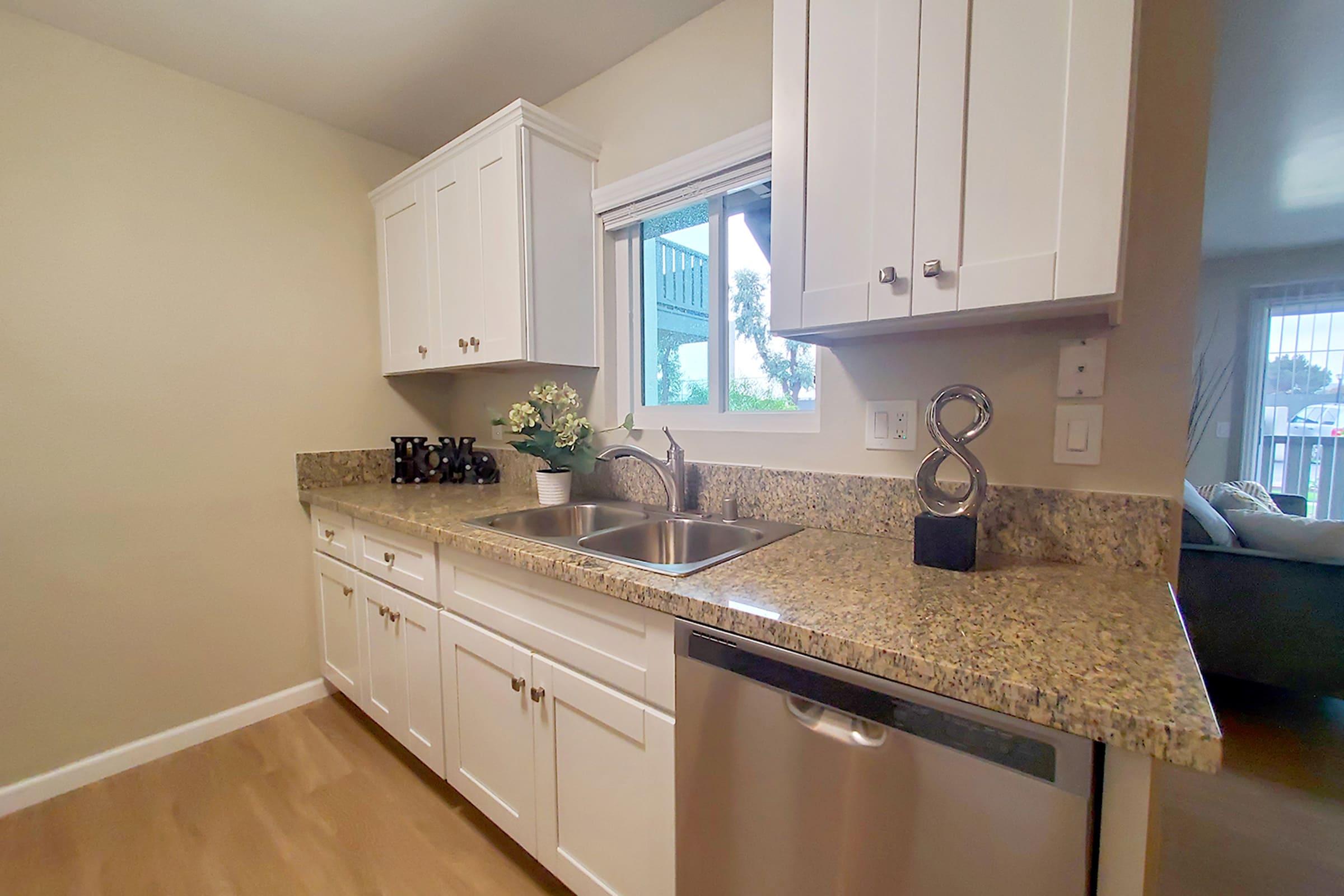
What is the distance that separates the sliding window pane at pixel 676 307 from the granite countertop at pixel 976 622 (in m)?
0.74

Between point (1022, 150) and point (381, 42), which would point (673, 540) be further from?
point (381, 42)

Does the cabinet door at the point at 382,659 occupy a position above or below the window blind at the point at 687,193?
below

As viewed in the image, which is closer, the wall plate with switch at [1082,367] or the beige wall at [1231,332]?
the wall plate with switch at [1082,367]

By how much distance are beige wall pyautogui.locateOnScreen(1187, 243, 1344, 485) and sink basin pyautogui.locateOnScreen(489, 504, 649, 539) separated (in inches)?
207

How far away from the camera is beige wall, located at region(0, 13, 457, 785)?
1.57 m

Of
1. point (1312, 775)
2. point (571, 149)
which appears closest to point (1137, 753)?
point (571, 149)

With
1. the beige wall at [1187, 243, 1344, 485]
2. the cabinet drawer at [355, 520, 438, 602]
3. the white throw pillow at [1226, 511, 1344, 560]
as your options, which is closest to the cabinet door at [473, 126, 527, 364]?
the cabinet drawer at [355, 520, 438, 602]

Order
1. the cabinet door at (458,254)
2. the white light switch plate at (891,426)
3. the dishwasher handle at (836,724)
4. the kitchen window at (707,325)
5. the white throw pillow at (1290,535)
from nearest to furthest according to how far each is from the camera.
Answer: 1. the dishwasher handle at (836,724)
2. the white light switch plate at (891,426)
3. the kitchen window at (707,325)
4. the cabinet door at (458,254)
5. the white throw pillow at (1290,535)

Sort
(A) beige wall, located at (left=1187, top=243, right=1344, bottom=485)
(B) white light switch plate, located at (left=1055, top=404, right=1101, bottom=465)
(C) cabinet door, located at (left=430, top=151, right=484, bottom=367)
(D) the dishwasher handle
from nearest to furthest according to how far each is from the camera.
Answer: (D) the dishwasher handle
(B) white light switch plate, located at (left=1055, top=404, right=1101, bottom=465)
(C) cabinet door, located at (left=430, top=151, right=484, bottom=367)
(A) beige wall, located at (left=1187, top=243, right=1344, bottom=485)

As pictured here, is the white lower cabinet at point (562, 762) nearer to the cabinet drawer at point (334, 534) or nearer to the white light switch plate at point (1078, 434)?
the cabinet drawer at point (334, 534)

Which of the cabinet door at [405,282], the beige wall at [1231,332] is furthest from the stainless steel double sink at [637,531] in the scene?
the beige wall at [1231,332]

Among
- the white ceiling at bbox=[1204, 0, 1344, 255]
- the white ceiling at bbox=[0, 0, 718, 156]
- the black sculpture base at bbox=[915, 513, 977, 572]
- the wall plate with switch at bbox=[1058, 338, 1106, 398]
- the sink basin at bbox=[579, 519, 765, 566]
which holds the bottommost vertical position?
the sink basin at bbox=[579, 519, 765, 566]

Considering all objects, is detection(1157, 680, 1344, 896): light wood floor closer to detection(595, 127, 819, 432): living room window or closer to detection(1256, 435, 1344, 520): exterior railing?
detection(595, 127, 819, 432): living room window

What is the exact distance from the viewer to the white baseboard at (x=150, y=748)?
1.58m
